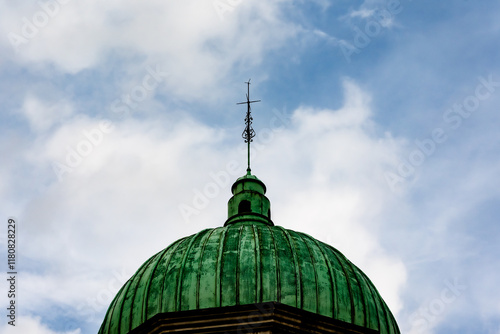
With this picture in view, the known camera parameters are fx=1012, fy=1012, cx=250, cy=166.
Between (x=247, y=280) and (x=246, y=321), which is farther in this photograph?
(x=247, y=280)

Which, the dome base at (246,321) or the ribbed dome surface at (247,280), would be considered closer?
the dome base at (246,321)

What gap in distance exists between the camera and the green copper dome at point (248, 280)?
33.4 meters

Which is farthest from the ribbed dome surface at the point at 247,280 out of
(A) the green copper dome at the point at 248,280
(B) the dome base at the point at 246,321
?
(B) the dome base at the point at 246,321

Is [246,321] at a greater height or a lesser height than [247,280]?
lesser

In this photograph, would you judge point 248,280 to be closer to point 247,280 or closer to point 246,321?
point 247,280

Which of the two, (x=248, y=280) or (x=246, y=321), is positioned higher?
(x=248, y=280)

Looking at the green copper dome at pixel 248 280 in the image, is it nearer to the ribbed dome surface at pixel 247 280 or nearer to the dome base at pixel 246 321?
the ribbed dome surface at pixel 247 280

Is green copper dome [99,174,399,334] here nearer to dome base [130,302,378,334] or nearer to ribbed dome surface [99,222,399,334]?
ribbed dome surface [99,222,399,334]

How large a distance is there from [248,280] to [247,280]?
33mm

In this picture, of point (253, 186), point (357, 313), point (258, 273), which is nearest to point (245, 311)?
point (258, 273)

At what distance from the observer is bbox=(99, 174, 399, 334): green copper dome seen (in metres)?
33.4

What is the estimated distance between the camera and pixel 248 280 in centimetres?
3356

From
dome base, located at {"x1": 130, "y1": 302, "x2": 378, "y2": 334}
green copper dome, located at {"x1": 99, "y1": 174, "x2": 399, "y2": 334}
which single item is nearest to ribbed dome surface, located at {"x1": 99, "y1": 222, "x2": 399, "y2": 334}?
green copper dome, located at {"x1": 99, "y1": 174, "x2": 399, "y2": 334}

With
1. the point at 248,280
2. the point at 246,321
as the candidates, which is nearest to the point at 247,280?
the point at 248,280
